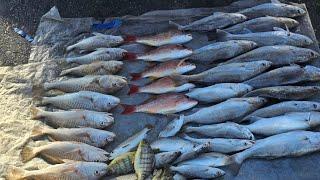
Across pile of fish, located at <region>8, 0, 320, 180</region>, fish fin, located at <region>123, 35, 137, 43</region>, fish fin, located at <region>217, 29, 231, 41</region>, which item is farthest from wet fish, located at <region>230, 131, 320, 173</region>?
fish fin, located at <region>123, 35, 137, 43</region>

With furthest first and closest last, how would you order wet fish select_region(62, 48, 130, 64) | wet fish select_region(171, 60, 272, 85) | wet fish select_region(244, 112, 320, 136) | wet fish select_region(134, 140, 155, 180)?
1. wet fish select_region(62, 48, 130, 64)
2. wet fish select_region(171, 60, 272, 85)
3. wet fish select_region(244, 112, 320, 136)
4. wet fish select_region(134, 140, 155, 180)

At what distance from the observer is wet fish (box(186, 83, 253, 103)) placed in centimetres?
376

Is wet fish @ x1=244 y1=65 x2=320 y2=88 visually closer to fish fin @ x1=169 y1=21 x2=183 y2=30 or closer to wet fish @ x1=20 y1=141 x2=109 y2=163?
fish fin @ x1=169 y1=21 x2=183 y2=30

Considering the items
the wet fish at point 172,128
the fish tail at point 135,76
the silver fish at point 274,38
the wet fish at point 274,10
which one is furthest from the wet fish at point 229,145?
the wet fish at point 274,10

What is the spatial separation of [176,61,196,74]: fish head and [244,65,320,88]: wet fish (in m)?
0.44

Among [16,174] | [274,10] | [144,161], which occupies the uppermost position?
[274,10]

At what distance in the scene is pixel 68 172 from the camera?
3.41 m

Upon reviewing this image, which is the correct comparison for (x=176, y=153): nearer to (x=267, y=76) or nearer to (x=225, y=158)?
(x=225, y=158)

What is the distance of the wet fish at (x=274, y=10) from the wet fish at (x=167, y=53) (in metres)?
0.72

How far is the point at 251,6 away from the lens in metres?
4.53

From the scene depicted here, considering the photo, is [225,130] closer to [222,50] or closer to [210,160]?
[210,160]

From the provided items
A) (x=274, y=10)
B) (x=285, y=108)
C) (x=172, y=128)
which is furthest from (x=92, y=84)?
(x=274, y=10)

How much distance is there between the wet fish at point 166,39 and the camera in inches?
163

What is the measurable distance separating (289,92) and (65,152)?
67.7 inches
